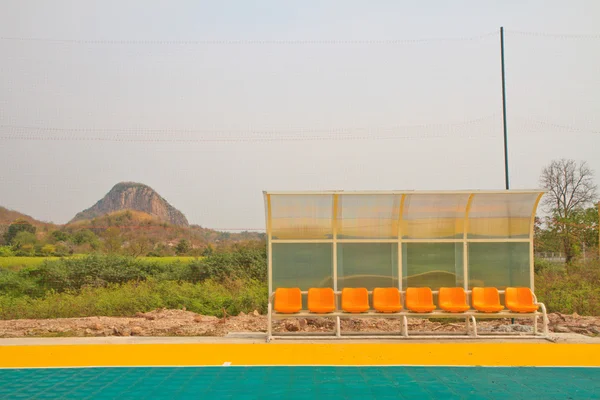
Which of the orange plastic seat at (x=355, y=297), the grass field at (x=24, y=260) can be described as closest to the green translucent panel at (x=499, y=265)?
the orange plastic seat at (x=355, y=297)

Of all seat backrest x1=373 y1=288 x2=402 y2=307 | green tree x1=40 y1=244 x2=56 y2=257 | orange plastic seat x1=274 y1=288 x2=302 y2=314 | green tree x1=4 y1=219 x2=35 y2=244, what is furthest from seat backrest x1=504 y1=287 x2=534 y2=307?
green tree x1=4 y1=219 x2=35 y2=244

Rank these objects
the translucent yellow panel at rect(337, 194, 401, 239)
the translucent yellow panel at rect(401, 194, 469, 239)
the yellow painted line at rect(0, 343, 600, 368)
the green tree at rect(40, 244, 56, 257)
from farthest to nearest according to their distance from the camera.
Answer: the green tree at rect(40, 244, 56, 257)
the translucent yellow panel at rect(401, 194, 469, 239)
the translucent yellow panel at rect(337, 194, 401, 239)
the yellow painted line at rect(0, 343, 600, 368)

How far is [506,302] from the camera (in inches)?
424

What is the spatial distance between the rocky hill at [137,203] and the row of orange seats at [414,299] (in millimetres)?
24932

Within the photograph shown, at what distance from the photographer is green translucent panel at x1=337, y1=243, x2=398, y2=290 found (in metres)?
11.3

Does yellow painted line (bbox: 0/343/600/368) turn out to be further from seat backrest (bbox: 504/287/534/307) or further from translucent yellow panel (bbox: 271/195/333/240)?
translucent yellow panel (bbox: 271/195/333/240)

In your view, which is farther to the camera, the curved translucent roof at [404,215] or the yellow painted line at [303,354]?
the curved translucent roof at [404,215]

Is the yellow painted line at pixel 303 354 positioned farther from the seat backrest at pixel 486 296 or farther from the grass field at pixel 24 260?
the grass field at pixel 24 260

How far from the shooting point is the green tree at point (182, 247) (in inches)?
1256

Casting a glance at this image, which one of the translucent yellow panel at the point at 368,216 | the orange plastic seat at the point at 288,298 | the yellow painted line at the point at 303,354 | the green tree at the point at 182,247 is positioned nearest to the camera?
the yellow painted line at the point at 303,354

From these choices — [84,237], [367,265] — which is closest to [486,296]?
[367,265]

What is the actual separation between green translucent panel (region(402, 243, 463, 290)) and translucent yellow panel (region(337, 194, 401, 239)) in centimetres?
50
